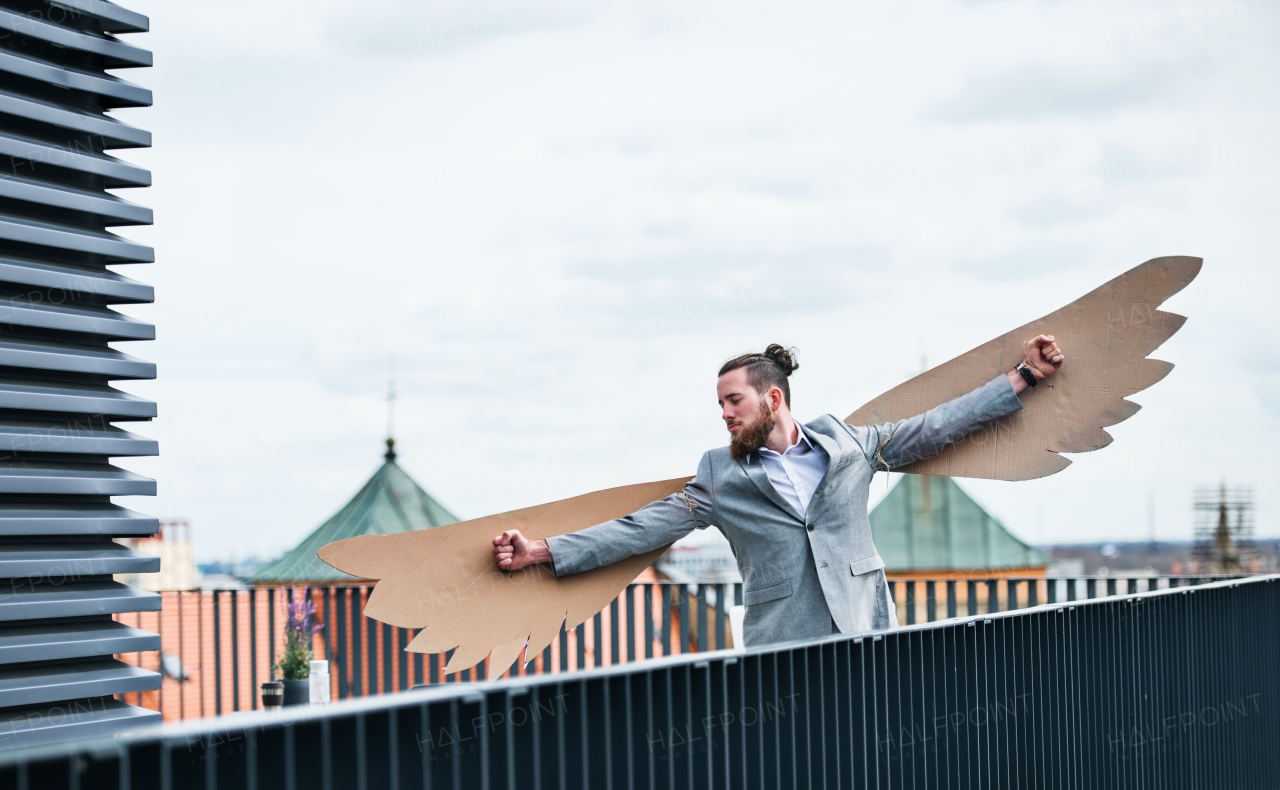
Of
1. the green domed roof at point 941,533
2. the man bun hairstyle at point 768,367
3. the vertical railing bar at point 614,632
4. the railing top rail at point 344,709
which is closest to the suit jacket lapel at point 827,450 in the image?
the man bun hairstyle at point 768,367

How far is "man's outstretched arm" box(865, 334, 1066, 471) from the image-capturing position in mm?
4301

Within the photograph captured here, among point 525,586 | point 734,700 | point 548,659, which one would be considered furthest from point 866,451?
point 548,659

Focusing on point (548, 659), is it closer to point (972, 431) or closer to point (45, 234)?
point (972, 431)

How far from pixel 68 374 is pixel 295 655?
5.72 meters

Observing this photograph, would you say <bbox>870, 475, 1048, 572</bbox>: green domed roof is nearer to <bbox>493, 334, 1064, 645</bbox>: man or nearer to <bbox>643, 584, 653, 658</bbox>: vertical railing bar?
<bbox>643, 584, 653, 658</bbox>: vertical railing bar

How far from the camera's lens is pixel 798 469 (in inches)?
168

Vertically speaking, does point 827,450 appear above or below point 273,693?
above

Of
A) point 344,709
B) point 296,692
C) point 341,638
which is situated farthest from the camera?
point 341,638

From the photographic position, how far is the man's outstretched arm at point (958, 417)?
169 inches

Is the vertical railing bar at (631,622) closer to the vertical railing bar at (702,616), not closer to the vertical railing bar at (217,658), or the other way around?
the vertical railing bar at (702,616)

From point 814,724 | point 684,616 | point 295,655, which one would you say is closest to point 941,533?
point 684,616

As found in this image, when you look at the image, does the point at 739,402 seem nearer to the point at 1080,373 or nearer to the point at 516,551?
the point at 516,551

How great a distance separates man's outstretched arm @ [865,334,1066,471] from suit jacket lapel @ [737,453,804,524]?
42cm

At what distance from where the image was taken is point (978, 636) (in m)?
3.59
